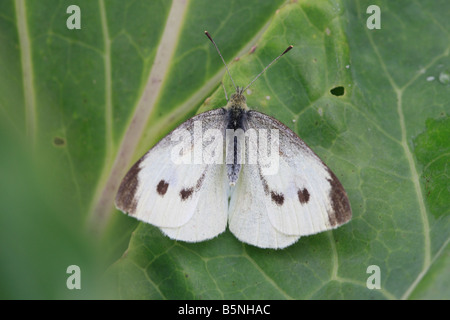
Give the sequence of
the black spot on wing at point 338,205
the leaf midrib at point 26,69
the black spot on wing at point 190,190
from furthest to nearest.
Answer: the leaf midrib at point 26,69 < the black spot on wing at point 190,190 < the black spot on wing at point 338,205

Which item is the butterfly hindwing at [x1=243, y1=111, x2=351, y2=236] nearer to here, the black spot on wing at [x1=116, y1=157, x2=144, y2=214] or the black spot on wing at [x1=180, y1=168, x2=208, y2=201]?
the black spot on wing at [x1=180, y1=168, x2=208, y2=201]

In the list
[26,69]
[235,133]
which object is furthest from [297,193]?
[26,69]

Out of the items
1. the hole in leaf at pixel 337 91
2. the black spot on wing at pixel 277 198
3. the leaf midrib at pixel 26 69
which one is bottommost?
the black spot on wing at pixel 277 198

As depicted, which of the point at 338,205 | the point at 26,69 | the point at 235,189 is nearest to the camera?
the point at 338,205

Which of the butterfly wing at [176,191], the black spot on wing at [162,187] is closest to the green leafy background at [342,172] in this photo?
the butterfly wing at [176,191]

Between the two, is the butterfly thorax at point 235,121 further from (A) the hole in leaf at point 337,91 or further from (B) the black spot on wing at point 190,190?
(A) the hole in leaf at point 337,91

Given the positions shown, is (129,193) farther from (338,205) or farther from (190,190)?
(338,205)
